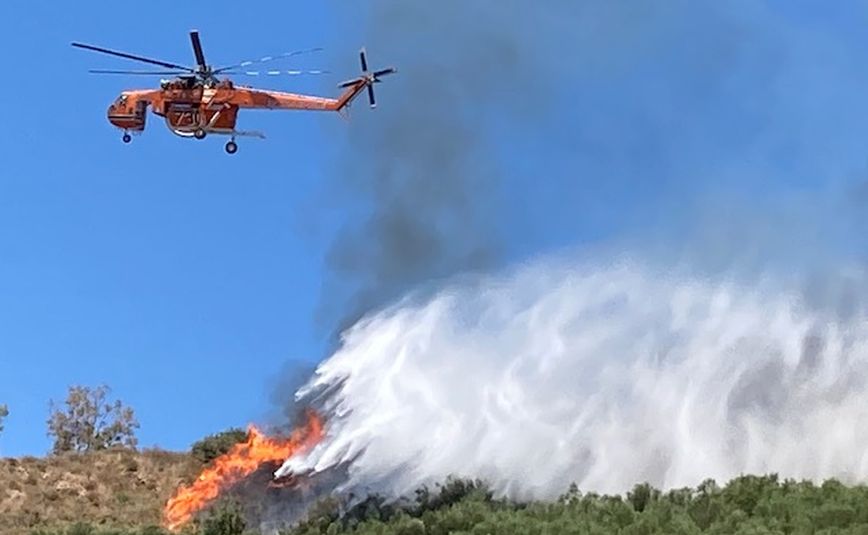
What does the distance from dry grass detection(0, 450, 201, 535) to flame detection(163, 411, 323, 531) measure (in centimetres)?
136

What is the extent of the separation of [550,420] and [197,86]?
60.0 ft

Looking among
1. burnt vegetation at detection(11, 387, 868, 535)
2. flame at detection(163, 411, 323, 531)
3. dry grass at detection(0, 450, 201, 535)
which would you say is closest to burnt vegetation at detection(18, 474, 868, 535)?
burnt vegetation at detection(11, 387, 868, 535)

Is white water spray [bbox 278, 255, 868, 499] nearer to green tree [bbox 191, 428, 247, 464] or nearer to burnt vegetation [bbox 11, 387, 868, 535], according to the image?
burnt vegetation [bbox 11, 387, 868, 535]

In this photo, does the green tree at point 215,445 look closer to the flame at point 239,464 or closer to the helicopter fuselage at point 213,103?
the flame at point 239,464

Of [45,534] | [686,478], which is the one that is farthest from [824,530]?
[45,534]

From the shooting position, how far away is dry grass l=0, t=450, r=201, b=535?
65344mm

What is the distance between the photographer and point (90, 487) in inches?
2830

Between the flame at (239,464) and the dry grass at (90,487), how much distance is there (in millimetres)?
1358

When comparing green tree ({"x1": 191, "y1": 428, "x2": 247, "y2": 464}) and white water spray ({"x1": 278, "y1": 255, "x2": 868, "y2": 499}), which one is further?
green tree ({"x1": 191, "y1": 428, "x2": 247, "y2": 464})

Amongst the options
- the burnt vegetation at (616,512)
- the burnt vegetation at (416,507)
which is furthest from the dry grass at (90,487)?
the burnt vegetation at (616,512)

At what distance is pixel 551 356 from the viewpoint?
54.3 m

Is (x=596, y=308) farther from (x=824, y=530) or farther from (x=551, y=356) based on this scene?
(x=824, y=530)

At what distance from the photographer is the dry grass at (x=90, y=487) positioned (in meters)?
65.3

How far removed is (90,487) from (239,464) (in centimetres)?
1345
